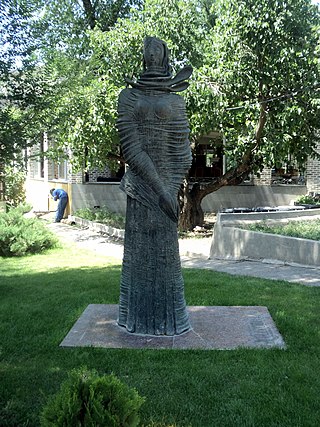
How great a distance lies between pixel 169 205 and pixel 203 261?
6.13 meters

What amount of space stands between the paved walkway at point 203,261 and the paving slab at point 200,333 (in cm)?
259

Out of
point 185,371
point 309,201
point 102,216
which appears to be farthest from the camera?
point 309,201

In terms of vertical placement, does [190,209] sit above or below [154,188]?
below

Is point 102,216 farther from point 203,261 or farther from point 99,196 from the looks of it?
point 203,261

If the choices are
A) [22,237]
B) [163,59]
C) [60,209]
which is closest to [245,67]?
[22,237]

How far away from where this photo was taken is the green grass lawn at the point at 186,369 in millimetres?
3252

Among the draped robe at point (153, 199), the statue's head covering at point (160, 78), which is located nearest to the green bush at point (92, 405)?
the draped robe at point (153, 199)

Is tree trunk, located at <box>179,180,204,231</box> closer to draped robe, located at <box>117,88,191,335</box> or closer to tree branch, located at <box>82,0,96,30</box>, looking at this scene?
tree branch, located at <box>82,0,96,30</box>

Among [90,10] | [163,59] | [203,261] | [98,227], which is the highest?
[90,10]

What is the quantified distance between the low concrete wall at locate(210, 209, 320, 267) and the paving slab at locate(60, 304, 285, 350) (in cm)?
367

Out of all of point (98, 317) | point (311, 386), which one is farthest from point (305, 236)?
point (311, 386)

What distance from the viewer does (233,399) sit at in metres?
3.43

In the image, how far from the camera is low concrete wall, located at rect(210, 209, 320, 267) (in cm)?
891

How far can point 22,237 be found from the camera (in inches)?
457
